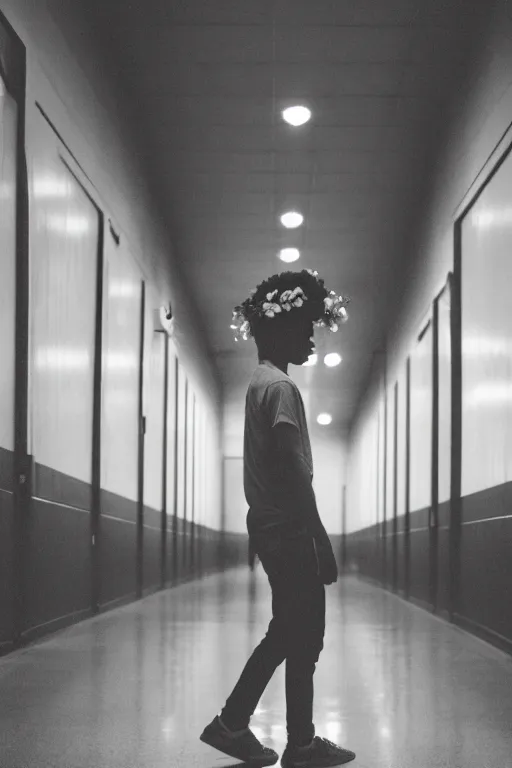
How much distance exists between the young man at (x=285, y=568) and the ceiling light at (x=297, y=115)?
4.48 m

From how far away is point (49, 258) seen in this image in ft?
20.9

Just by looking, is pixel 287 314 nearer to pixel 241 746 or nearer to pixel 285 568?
pixel 285 568

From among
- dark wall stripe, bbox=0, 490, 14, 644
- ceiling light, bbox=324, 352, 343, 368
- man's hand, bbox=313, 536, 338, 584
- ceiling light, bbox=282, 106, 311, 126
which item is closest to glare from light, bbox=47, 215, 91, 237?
ceiling light, bbox=282, 106, 311, 126

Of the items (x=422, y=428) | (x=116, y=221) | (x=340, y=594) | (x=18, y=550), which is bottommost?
(x=340, y=594)

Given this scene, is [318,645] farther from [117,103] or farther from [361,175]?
[361,175]

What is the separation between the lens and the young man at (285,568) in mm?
2883

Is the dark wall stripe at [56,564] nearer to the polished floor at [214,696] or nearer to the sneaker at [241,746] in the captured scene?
the polished floor at [214,696]

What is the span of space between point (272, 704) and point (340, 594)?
28.6 feet

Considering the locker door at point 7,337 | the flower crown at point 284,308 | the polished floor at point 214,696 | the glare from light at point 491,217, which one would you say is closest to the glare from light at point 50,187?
the locker door at point 7,337

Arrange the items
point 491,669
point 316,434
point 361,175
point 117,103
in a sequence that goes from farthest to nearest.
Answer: point 316,434, point 361,175, point 117,103, point 491,669

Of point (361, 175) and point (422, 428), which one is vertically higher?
point (361, 175)

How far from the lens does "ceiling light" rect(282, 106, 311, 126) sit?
7.29 meters

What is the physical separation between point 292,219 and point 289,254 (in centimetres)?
119

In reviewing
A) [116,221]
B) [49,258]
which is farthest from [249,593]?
[49,258]
